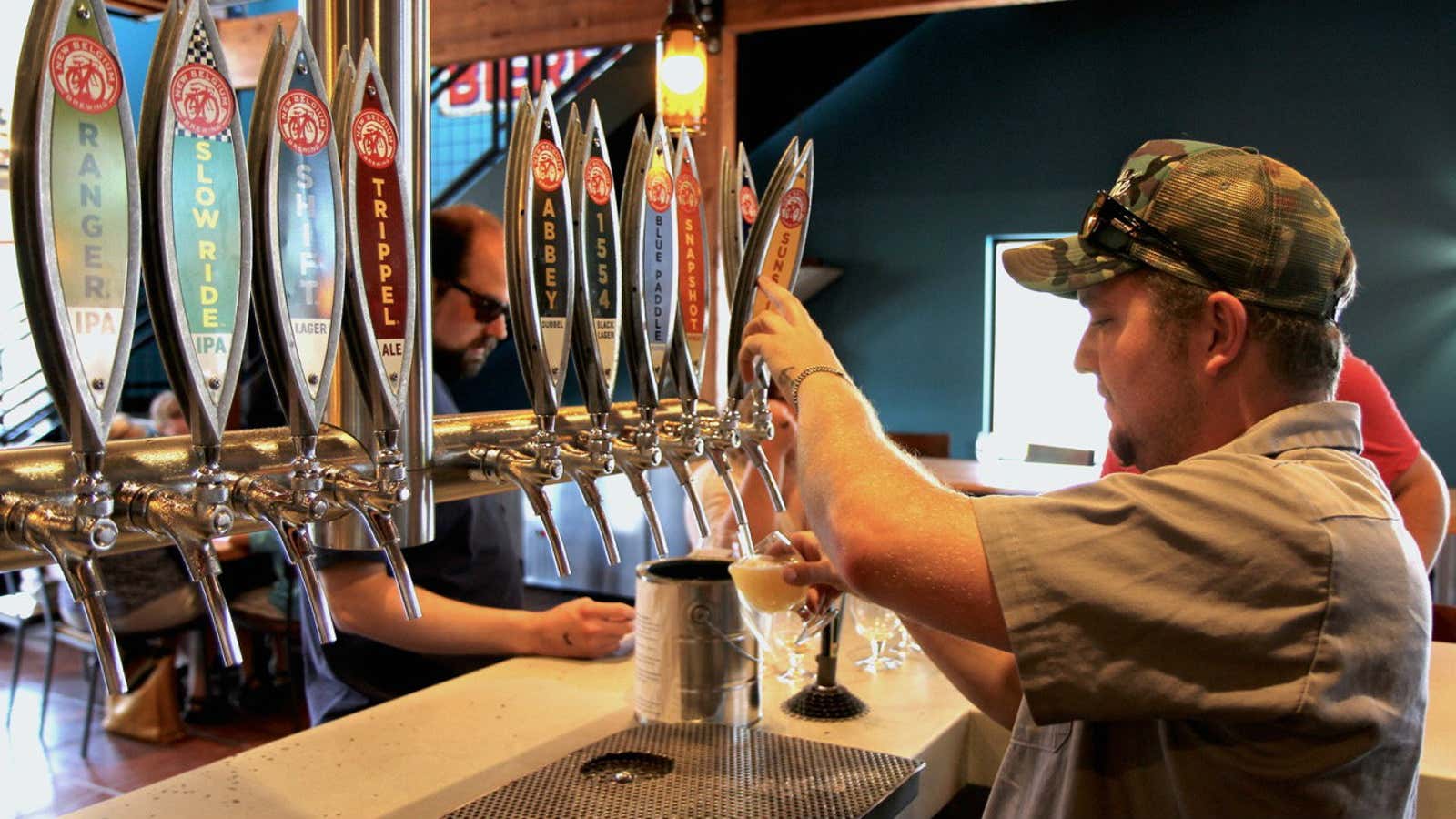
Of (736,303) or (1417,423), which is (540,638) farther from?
(1417,423)

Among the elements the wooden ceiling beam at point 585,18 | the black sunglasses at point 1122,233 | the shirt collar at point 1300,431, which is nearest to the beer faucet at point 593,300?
the black sunglasses at point 1122,233

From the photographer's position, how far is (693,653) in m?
1.48

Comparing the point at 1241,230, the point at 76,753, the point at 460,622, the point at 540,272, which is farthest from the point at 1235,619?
the point at 76,753

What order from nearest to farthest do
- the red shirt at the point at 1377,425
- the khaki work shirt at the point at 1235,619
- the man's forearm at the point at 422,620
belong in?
the khaki work shirt at the point at 1235,619 → the man's forearm at the point at 422,620 → the red shirt at the point at 1377,425

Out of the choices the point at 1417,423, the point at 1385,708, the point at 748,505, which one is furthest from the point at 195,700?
the point at 1417,423

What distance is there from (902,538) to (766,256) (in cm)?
46

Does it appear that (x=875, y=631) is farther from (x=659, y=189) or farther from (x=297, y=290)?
(x=297, y=290)

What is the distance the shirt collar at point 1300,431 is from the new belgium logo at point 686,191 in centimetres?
60

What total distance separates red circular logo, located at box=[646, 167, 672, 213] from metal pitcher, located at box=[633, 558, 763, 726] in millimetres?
505

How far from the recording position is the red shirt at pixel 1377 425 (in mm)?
2445

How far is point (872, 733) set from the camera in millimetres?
1510

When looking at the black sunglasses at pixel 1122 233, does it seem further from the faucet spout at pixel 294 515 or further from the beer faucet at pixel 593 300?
the faucet spout at pixel 294 515

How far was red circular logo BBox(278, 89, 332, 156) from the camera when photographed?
85cm

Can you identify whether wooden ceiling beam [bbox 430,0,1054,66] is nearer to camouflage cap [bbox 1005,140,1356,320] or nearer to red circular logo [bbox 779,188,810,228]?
red circular logo [bbox 779,188,810,228]
